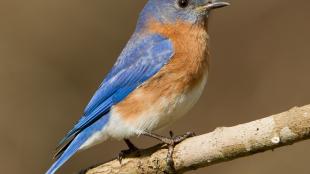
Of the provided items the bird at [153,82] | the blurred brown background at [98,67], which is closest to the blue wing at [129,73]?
the bird at [153,82]

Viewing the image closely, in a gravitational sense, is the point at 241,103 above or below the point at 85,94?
below

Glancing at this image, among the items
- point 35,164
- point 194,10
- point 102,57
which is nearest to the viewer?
point 194,10

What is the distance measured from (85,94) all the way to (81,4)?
1267 mm

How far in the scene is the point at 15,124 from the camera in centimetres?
1030

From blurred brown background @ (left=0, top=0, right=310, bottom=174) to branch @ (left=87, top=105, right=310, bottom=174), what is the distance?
336cm

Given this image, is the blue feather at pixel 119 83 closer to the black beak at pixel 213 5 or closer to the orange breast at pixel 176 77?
the orange breast at pixel 176 77

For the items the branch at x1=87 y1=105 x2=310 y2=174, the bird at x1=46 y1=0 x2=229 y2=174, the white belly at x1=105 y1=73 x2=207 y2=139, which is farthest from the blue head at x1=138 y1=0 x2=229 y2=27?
the branch at x1=87 y1=105 x2=310 y2=174

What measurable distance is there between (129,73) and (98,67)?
3381mm

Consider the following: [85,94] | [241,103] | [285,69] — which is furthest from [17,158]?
[285,69]

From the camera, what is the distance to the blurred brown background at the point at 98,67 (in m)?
9.93

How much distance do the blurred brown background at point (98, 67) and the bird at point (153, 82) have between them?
2727 mm

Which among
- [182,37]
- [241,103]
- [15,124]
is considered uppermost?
[182,37]

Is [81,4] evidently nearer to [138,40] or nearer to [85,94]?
[85,94]

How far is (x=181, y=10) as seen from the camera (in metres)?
7.36
